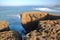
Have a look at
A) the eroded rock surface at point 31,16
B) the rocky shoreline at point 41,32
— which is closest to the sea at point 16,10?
the eroded rock surface at point 31,16

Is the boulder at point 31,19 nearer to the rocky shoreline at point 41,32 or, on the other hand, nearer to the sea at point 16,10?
the rocky shoreline at point 41,32

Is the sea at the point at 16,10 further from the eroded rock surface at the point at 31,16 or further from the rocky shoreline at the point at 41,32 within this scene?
the rocky shoreline at the point at 41,32

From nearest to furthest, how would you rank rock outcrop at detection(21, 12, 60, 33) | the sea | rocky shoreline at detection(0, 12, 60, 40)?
rocky shoreline at detection(0, 12, 60, 40)
rock outcrop at detection(21, 12, 60, 33)
the sea

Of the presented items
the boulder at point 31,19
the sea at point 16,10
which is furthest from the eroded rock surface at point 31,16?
the sea at point 16,10

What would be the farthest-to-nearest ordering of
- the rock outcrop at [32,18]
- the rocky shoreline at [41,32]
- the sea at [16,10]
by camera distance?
the sea at [16,10] < the rock outcrop at [32,18] < the rocky shoreline at [41,32]

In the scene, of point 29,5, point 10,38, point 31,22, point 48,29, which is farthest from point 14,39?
point 29,5

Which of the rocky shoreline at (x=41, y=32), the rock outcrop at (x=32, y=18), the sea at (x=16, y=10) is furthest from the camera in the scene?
the sea at (x=16, y=10)

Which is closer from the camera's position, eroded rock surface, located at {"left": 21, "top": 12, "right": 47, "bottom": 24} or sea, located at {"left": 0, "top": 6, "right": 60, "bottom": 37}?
eroded rock surface, located at {"left": 21, "top": 12, "right": 47, "bottom": 24}

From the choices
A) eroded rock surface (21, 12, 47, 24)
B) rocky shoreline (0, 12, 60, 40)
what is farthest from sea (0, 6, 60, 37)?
rocky shoreline (0, 12, 60, 40)

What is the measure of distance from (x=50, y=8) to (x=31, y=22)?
1077 mm

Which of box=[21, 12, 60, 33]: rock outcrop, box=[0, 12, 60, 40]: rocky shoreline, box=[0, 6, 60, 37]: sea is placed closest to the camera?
box=[0, 12, 60, 40]: rocky shoreline

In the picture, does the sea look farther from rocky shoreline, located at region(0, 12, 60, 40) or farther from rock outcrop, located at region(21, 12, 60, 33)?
rocky shoreline, located at region(0, 12, 60, 40)

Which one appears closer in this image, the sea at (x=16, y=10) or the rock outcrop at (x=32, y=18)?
the rock outcrop at (x=32, y=18)

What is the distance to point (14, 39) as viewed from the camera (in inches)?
46.0
